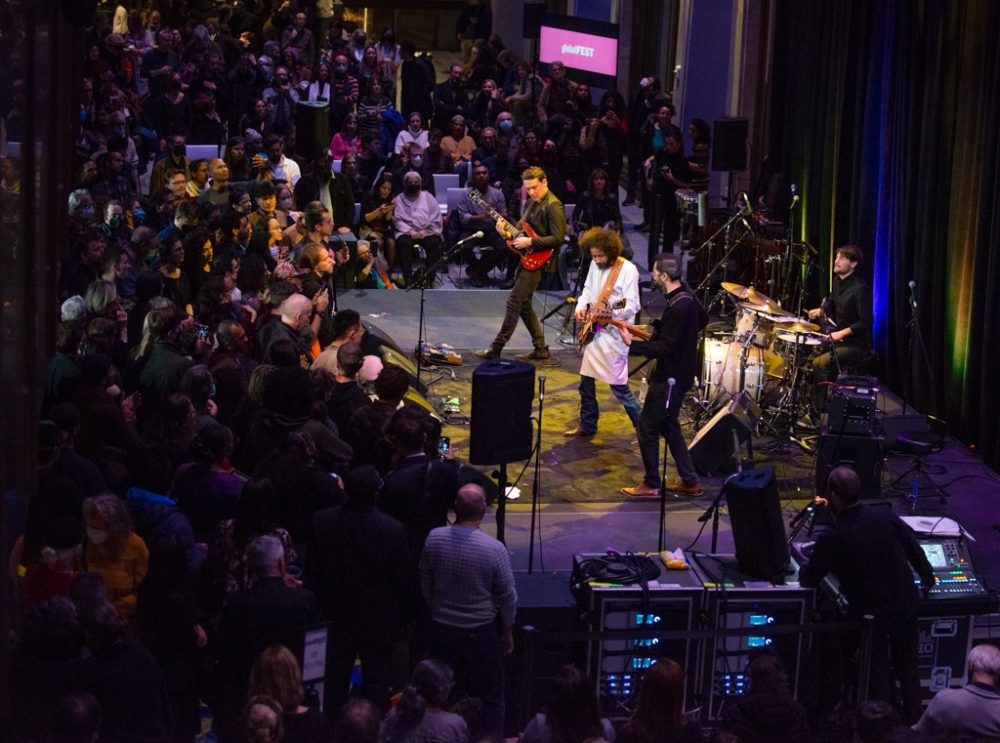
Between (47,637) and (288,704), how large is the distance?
2.83 feet

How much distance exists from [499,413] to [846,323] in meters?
4.35

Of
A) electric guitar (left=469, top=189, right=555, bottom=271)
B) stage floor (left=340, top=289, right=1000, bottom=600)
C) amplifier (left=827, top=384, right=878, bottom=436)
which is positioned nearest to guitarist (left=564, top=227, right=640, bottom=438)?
stage floor (left=340, top=289, right=1000, bottom=600)

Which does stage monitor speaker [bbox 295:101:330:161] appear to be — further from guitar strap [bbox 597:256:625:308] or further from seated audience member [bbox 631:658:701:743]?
seated audience member [bbox 631:658:701:743]

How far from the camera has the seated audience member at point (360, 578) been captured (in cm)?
656

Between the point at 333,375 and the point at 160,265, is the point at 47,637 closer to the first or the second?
the point at 333,375

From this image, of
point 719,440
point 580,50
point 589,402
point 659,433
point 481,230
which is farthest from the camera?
point 580,50

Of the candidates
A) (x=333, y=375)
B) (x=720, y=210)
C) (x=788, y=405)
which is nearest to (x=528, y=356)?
(x=788, y=405)

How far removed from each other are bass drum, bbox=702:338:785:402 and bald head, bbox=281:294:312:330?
3445 mm

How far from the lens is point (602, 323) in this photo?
411 inches

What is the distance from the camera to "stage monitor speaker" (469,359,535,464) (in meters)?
8.25

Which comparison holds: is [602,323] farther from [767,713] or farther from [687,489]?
[767,713]

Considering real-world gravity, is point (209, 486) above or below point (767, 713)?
above

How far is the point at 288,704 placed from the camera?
5531 millimetres

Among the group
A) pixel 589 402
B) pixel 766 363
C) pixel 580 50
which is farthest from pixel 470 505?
pixel 580 50
